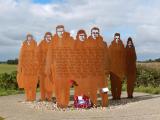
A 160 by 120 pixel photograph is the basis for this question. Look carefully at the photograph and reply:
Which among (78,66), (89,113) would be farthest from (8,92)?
(89,113)

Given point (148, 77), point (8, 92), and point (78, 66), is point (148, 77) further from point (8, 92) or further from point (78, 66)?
point (78, 66)

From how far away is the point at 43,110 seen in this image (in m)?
17.5

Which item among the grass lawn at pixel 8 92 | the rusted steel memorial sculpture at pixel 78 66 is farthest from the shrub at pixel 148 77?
the rusted steel memorial sculpture at pixel 78 66

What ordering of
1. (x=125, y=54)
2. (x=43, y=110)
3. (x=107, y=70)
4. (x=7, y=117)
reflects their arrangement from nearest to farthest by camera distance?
(x=7, y=117), (x=43, y=110), (x=107, y=70), (x=125, y=54)

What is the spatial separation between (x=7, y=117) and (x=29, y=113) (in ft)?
4.36

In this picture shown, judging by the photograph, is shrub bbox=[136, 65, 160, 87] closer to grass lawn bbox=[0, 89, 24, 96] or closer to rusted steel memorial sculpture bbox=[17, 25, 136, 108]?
grass lawn bbox=[0, 89, 24, 96]

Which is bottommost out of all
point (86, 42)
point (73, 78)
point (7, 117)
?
point (7, 117)

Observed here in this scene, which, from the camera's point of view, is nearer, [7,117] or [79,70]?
[7,117]

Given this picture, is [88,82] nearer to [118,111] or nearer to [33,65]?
[118,111]

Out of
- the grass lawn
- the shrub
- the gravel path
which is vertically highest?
the shrub

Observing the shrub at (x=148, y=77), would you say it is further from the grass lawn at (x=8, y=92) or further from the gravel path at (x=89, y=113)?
the gravel path at (x=89, y=113)

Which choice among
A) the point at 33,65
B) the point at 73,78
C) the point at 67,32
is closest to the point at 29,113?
the point at 73,78

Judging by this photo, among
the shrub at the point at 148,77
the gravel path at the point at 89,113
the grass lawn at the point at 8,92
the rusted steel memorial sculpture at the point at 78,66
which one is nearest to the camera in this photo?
the gravel path at the point at 89,113

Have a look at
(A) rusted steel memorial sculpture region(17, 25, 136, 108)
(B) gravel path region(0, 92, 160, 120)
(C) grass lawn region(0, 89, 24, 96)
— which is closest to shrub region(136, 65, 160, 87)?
(C) grass lawn region(0, 89, 24, 96)
